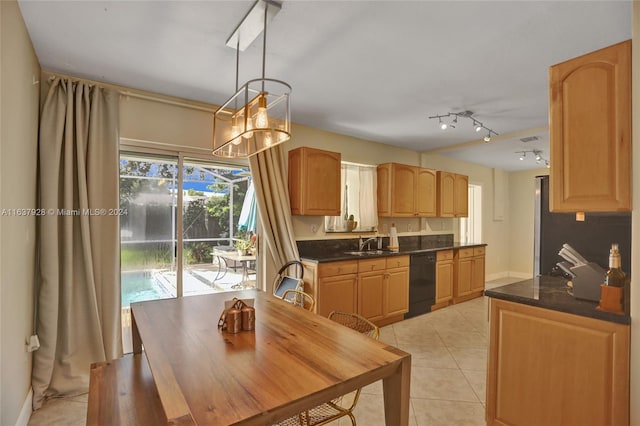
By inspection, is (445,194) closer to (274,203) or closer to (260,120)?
(274,203)

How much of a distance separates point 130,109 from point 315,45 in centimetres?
185

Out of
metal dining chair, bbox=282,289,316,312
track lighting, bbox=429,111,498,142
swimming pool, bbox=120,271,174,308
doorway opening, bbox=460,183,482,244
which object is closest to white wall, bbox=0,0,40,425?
swimming pool, bbox=120,271,174,308

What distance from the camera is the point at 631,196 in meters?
1.55

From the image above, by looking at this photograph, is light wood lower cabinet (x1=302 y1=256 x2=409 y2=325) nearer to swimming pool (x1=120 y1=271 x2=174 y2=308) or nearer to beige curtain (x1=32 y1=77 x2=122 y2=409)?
swimming pool (x1=120 y1=271 x2=174 y2=308)

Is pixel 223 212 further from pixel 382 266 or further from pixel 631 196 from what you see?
pixel 631 196

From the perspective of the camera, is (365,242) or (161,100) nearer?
(161,100)

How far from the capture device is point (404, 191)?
4.81m

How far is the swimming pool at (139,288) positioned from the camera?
304 cm

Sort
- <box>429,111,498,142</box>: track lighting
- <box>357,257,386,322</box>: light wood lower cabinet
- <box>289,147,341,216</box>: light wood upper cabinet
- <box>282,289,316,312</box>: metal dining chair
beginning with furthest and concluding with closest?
1. <box>357,257,386,322</box>: light wood lower cabinet
2. <box>289,147,341,216</box>: light wood upper cabinet
3. <box>429,111,498,142</box>: track lighting
4. <box>282,289,316,312</box>: metal dining chair

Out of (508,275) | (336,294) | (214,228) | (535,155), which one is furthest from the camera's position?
(508,275)

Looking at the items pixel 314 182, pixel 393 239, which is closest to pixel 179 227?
pixel 314 182

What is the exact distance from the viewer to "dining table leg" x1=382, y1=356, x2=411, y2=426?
4.40 ft

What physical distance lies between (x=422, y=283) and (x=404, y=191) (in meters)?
1.34

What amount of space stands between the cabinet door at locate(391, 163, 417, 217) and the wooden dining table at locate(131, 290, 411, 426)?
3101 millimetres
